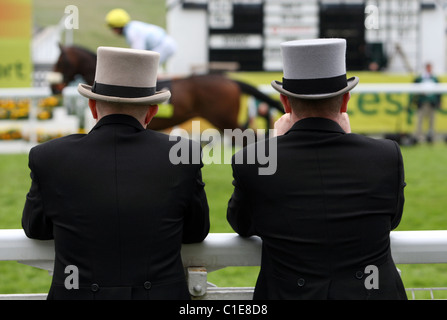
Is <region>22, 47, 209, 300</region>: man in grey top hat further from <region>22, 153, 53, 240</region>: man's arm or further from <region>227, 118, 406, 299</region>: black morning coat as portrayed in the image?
<region>227, 118, 406, 299</region>: black morning coat

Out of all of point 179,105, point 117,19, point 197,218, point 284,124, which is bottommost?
point 179,105

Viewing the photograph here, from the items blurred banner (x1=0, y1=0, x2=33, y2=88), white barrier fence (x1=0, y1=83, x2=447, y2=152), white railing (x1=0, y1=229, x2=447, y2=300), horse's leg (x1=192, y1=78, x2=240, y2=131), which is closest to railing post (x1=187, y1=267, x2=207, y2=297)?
white railing (x1=0, y1=229, x2=447, y2=300)

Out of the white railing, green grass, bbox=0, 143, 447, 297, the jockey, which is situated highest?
the jockey

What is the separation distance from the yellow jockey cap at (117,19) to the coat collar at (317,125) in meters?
5.37

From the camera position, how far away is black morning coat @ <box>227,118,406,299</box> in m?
1.56

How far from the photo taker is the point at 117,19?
6.79 m

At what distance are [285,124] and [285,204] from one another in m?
0.26

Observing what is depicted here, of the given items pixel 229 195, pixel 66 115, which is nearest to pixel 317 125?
pixel 229 195

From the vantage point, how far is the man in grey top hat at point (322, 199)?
61.6 inches

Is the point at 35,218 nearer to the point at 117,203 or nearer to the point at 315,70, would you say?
the point at 117,203

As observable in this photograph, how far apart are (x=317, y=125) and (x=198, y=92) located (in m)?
5.65

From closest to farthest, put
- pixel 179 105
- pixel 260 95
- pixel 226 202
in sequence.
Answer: pixel 226 202 → pixel 260 95 → pixel 179 105

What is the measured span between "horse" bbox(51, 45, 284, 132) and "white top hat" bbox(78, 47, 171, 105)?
17.7 ft
